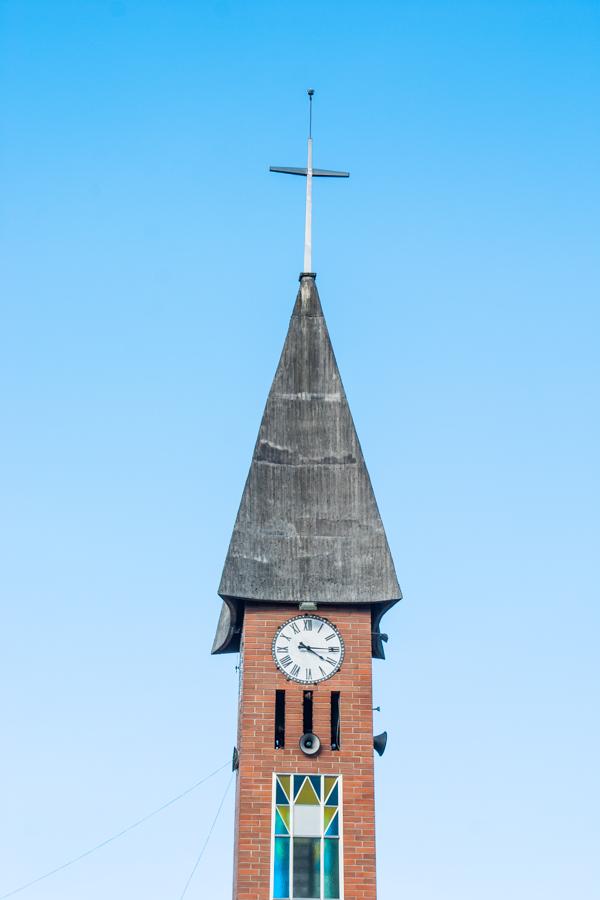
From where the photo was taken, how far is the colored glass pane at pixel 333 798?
31.2m

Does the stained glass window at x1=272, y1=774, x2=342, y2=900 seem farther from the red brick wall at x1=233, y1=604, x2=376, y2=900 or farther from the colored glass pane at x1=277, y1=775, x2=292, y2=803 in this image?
the red brick wall at x1=233, y1=604, x2=376, y2=900

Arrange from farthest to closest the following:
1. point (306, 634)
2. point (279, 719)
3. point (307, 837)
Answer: point (306, 634) → point (279, 719) → point (307, 837)

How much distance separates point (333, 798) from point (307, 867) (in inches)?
60.0

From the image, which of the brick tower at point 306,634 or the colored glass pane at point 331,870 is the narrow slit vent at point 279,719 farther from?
the colored glass pane at point 331,870

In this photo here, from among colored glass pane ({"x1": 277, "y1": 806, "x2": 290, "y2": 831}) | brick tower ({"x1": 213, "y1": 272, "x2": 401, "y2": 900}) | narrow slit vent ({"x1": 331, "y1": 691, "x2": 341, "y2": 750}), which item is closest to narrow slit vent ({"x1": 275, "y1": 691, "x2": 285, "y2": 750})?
brick tower ({"x1": 213, "y1": 272, "x2": 401, "y2": 900})

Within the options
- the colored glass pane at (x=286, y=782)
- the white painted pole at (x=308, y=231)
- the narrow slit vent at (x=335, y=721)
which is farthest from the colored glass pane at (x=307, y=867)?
the white painted pole at (x=308, y=231)

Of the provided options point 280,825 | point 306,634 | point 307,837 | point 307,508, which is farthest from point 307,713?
point 307,508

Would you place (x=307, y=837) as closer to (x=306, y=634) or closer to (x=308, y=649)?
(x=308, y=649)

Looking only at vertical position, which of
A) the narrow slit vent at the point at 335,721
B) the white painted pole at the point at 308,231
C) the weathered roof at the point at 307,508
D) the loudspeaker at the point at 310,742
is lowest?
the loudspeaker at the point at 310,742

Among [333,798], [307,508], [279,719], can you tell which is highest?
[307,508]

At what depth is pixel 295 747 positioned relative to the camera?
31.8 m

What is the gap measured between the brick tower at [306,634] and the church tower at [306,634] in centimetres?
2

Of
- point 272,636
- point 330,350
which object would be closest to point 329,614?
point 272,636

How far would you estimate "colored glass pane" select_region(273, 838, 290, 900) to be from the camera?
1194 inches
